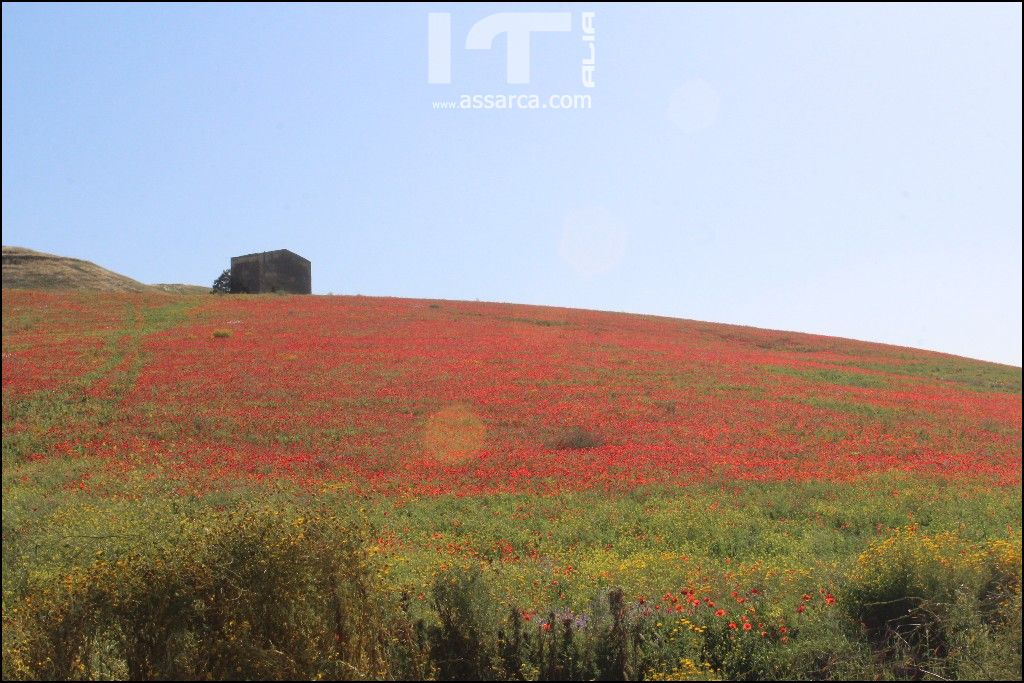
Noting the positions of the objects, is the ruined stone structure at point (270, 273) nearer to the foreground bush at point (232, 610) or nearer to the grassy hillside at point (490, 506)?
the grassy hillside at point (490, 506)

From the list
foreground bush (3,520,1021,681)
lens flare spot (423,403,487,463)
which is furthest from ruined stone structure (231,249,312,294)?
foreground bush (3,520,1021,681)

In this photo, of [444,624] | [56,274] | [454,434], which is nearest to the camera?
[444,624]

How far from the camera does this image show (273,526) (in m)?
6.80

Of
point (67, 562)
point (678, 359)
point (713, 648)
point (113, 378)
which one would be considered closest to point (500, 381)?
point (678, 359)

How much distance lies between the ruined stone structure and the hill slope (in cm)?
1301

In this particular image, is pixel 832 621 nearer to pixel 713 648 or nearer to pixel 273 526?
pixel 713 648

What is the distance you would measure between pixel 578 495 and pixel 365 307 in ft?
A: 113

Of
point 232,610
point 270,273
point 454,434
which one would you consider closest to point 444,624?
point 232,610

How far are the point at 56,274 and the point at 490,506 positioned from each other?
76.1 metres

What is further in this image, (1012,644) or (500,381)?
(500,381)

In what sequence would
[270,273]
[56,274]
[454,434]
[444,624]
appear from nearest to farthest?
[444,624] → [454,434] → [270,273] → [56,274]

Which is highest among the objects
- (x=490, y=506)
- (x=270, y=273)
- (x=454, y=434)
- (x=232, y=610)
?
(x=270, y=273)

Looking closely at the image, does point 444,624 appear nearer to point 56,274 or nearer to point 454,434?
point 454,434

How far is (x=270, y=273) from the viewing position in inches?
2446
